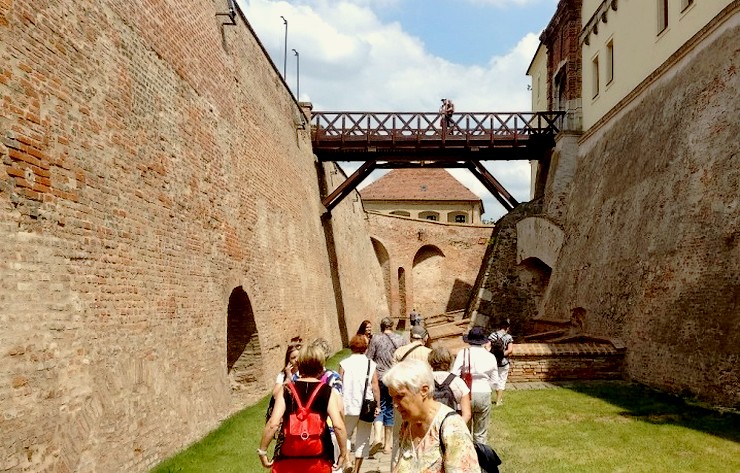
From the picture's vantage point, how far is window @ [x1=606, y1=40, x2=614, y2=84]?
15984mm

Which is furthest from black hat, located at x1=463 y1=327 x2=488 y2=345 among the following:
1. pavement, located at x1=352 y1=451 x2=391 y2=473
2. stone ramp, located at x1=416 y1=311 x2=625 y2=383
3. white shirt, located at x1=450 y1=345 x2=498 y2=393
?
stone ramp, located at x1=416 y1=311 x2=625 y2=383

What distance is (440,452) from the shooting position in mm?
2541

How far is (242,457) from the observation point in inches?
263

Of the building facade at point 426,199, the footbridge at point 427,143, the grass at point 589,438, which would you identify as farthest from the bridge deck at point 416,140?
the building facade at point 426,199

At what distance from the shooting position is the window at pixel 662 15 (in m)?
12.9

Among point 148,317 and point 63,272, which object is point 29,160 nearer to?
point 63,272

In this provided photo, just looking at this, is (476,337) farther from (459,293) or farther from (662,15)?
(459,293)

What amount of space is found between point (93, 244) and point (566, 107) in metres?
16.3

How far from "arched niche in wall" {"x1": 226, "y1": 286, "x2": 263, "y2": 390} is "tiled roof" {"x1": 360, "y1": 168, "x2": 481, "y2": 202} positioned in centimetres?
3090

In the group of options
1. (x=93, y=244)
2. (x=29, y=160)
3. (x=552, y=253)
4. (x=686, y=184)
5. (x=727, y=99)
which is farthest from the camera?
(x=552, y=253)

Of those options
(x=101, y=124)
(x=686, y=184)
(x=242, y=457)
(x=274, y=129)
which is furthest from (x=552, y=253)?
(x=101, y=124)

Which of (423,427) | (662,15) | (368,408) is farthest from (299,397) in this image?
(662,15)

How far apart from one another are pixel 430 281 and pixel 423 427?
99.0ft

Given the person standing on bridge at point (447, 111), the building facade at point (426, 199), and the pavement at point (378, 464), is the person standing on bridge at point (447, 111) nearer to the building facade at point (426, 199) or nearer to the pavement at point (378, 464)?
the pavement at point (378, 464)
